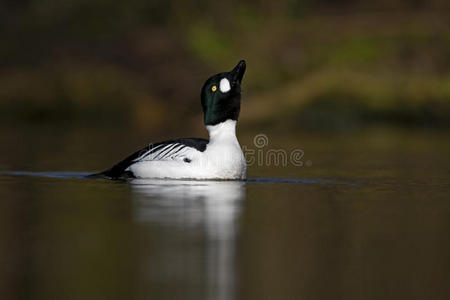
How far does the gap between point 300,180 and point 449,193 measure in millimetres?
1830

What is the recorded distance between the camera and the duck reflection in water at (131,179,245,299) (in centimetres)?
499

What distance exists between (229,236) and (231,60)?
18.4 metres

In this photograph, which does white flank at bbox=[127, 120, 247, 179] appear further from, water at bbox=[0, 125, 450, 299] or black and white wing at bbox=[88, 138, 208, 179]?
water at bbox=[0, 125, 450, 299]

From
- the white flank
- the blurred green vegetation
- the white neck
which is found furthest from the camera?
the blurred green vegetation

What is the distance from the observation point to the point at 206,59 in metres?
24.9

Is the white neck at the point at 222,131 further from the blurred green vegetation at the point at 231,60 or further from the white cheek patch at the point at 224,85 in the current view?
the blurred green vegetation at the point at 231,60

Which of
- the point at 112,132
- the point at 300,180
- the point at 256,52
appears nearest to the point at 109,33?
the point at 256,52

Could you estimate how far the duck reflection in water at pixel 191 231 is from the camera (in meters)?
4.99

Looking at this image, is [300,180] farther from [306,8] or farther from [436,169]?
[306,8]

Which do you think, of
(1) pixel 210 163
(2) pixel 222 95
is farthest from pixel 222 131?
(1) pixel 210 163

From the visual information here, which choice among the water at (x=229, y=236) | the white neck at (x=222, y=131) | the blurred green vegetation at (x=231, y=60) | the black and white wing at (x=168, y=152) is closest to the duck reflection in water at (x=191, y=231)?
the water at (x=229, y=236)

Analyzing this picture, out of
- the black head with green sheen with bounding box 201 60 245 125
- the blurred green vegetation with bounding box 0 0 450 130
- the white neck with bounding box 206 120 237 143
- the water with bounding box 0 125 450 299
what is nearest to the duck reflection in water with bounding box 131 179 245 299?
the water with bounding box 0 125 450 299

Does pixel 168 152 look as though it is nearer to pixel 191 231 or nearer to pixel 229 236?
pixel 191 231

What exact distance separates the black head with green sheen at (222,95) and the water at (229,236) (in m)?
0.81
